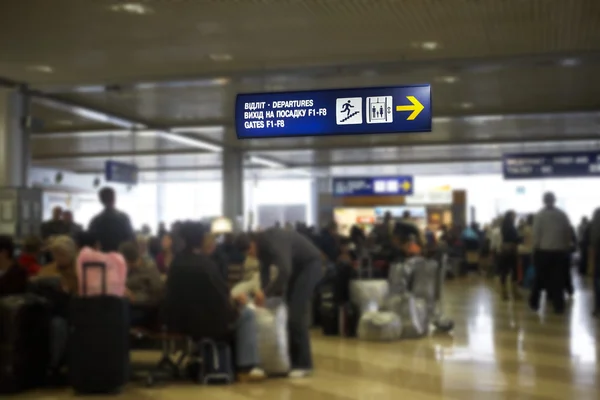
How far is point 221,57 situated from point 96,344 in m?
4.82

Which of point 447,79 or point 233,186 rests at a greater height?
point 447,79

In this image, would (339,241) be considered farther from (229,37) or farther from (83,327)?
(83,327)

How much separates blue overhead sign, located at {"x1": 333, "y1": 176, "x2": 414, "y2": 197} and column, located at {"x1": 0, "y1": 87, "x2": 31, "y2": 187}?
16.2m

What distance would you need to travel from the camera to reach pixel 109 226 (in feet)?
27.6

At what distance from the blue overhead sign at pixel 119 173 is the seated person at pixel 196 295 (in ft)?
37.1

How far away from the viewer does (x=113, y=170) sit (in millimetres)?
18469

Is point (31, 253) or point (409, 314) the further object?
point (409, 314)

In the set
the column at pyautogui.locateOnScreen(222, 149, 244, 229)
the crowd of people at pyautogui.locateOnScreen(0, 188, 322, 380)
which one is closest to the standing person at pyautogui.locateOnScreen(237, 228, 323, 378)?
the crowd of people at pyautogui.locateOnScreen(0, 188, 322, 380)

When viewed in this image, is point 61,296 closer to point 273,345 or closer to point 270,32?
point 273,345

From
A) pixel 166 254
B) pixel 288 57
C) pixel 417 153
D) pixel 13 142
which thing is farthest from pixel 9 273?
pixel 417 153

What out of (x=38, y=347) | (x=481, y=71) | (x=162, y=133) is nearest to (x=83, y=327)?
(x=38, y=347)

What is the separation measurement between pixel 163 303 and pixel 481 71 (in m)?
6.32

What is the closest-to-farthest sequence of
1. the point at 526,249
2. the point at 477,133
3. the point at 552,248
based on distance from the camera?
the point at 552,248
the point at 526,249
the point at 477,133

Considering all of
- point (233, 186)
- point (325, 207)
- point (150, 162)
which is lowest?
point (325, 207)
